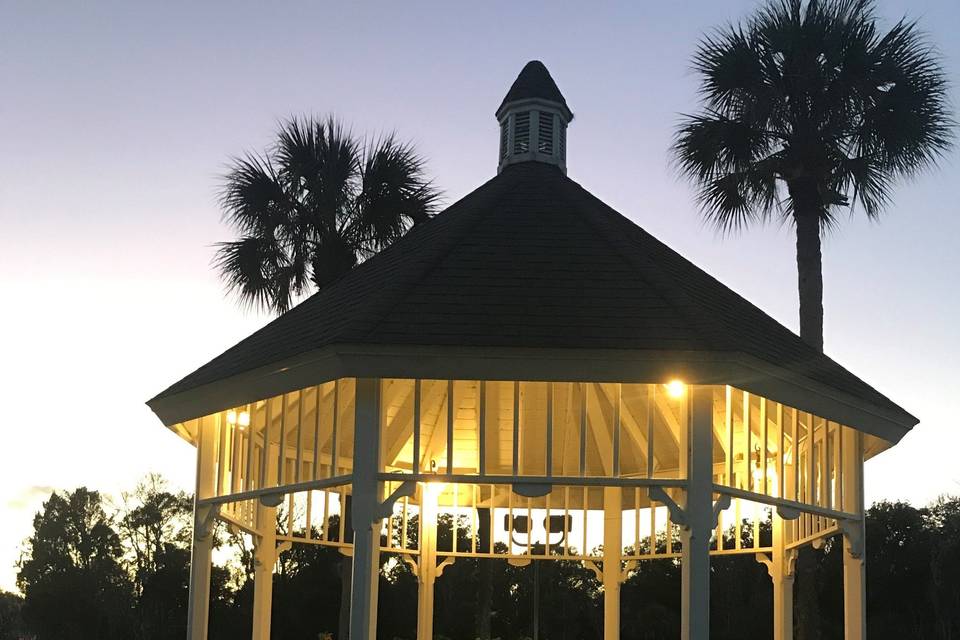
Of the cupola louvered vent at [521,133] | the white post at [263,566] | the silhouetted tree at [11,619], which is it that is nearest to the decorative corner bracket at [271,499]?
the white post at [263,566]

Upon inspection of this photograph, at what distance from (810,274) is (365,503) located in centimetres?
1405

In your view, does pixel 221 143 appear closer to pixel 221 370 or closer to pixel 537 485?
pixel 221 370

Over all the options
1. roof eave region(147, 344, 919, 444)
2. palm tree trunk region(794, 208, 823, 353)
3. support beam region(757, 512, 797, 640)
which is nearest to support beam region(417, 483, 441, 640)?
support beam region(757, 512, 797, 640)

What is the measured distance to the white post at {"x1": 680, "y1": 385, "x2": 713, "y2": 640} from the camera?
13633 mm

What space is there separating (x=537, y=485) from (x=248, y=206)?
13.9 m

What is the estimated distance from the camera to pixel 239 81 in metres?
24.0

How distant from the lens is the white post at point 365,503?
13641mm

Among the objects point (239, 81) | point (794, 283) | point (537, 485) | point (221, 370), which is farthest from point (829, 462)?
point (794, 283)

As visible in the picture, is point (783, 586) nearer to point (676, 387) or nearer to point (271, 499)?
point (676, 387)

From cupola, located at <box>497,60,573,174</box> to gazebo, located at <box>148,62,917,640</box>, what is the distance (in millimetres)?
36

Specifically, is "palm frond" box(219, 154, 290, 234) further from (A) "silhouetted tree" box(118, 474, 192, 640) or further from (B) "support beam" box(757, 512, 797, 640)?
(A) "silhouetted tree" box(118, 474, 192, 640)

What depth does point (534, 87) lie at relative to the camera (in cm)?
2000

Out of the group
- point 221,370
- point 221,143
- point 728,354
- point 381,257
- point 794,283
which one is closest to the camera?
point 728,354

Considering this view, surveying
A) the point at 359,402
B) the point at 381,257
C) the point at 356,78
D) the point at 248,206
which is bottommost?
the point at 359,402
